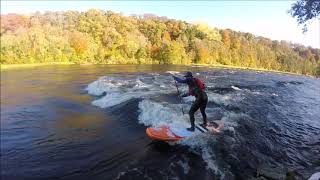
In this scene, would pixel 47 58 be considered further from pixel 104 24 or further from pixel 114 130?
pixel 114 130

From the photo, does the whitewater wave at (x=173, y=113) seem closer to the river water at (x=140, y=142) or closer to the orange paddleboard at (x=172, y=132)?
the river water at (x=140, y=142)

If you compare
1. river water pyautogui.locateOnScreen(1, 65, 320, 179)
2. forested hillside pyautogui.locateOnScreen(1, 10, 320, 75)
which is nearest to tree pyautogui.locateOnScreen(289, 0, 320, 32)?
river water pyautogui.locateOnScreen(1, 65, 320, 179)

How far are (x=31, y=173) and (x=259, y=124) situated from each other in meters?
12.1

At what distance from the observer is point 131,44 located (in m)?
82.1

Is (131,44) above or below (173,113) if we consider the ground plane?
above

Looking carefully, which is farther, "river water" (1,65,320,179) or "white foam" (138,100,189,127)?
"white foam" (138,100,189,127)

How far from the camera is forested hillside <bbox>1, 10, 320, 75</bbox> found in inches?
2369

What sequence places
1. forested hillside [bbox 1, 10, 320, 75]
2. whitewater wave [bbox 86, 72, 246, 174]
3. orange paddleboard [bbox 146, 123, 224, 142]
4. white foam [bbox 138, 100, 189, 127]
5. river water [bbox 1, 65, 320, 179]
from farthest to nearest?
1. forested hillside [bbox 1, 10, 320, 75]
2. white foam [bbox 138, 100, 189, 127]
3. whitewater wave [bbox 86, 72, 246, 174]
4. orange paddleboard [bbox 146, 123, 224, 142]
5. river water [bbox 1, 65, 320, 179]

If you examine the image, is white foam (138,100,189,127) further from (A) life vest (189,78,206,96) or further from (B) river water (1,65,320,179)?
(A) life vest (189,78,206,96)

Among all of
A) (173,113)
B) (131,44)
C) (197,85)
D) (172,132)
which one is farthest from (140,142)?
(131,44)

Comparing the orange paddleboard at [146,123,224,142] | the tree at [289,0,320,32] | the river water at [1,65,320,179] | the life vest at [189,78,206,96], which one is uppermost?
the tree at [289,0,320,32]

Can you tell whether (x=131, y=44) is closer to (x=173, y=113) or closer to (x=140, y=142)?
(x=173, y=113)

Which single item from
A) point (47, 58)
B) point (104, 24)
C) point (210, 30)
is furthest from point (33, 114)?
point (210, 30)

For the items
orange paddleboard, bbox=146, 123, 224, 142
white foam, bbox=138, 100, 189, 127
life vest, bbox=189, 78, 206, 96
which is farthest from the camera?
white foam, bbox=138, 100, 189, 127
